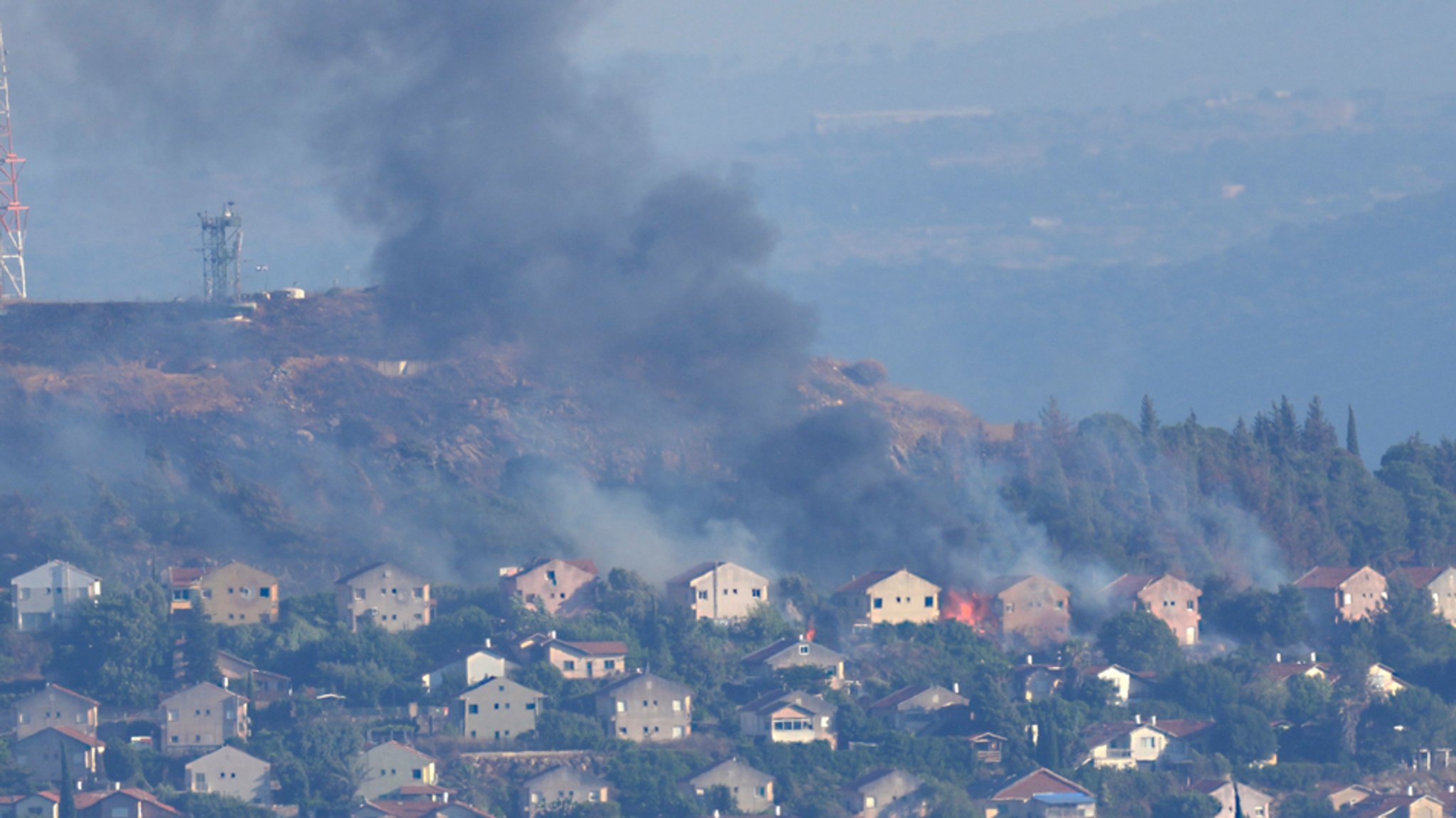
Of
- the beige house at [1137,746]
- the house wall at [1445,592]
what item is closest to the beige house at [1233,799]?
the beige house at [1137,746]

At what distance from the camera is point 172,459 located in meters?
108

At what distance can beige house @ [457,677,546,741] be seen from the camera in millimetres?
85625

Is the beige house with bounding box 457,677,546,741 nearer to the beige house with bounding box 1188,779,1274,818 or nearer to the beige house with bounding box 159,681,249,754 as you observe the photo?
the beige house with bounding box 159,681,249,754

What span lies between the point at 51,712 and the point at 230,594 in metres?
11.0

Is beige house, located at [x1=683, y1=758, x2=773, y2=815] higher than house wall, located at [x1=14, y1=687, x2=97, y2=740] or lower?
lower

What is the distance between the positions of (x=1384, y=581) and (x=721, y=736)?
26.7m

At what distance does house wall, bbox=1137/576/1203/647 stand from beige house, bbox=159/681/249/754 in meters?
30.1

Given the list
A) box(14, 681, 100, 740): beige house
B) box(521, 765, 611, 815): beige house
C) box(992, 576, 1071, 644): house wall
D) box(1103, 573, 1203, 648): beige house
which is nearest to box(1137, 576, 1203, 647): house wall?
box(1103, 573, 1203, 648): beige house

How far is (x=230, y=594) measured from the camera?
310 feet

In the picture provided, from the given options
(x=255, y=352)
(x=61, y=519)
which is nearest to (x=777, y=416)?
(x=255, y=352)

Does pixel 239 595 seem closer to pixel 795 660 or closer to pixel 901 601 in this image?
pixel 795 660

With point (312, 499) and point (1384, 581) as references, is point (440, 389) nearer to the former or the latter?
point (312, 499)

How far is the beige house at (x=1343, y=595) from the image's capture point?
101062 millimetres

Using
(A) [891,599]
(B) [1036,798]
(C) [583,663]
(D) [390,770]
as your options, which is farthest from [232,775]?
(A) [891,599]
